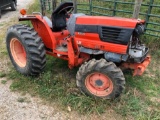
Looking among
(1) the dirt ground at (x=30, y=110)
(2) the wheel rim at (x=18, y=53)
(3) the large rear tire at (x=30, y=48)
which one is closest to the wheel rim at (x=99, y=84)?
(1) the dirt ground at (x=30, y=110)

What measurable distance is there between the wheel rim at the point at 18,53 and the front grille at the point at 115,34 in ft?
5.84

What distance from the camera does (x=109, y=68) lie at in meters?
3.15

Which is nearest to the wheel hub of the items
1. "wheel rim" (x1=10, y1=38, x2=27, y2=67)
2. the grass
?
the grass

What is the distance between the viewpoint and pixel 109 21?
3.28m

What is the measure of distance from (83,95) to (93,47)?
2.73 ft

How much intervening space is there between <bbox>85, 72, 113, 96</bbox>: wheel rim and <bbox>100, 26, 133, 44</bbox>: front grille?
58 cm

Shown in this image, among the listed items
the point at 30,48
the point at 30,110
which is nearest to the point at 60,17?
the point at 30,48

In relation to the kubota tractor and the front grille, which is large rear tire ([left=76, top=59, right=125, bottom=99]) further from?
the front grille

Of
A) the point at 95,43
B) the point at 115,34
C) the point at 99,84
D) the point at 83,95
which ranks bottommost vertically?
the point at 83,95

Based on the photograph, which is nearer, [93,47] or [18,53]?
[93,47]

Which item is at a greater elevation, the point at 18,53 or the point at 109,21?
the point at 109,21

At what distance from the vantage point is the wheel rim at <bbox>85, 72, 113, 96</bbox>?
331 cm

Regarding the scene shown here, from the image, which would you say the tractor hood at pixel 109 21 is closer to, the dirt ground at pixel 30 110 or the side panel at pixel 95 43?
the side panel at pixel 95 43

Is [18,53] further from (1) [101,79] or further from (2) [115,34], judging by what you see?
(2) [115,34]
